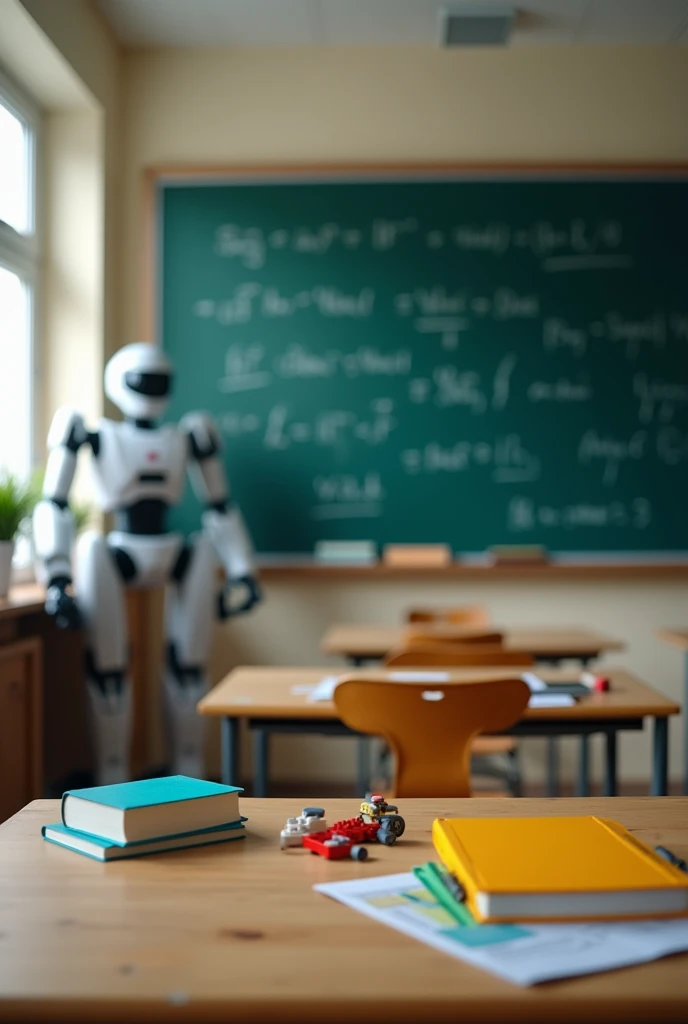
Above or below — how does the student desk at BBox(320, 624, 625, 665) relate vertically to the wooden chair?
below

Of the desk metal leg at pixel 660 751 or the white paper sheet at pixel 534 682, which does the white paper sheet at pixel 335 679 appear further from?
the desk metal leg at pixel 660 751

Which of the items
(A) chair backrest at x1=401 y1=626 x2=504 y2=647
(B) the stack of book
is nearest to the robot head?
(A) chair backrest at x1=401 y1=626 x2=504 y2=647

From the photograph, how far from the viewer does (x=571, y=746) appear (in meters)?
4.95

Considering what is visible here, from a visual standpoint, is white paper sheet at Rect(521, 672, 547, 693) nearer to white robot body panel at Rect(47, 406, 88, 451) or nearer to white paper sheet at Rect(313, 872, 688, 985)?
white paper sheet at Rect(313, 872, 688, 985)

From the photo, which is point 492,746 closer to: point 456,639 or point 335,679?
point 456,639

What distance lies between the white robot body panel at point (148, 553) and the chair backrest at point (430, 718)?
1.95 meters

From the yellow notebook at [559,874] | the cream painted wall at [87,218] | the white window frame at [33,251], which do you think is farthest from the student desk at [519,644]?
the yellow notebook at [559,874]

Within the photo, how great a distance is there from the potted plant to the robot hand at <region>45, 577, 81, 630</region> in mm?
176

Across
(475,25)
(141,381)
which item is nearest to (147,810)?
(141,381)

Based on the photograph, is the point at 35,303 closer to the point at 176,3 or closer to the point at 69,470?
the point at 69,470

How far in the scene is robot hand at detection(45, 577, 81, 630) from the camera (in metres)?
3.68

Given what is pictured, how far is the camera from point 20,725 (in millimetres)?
3477

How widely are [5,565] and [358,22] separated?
109 inches

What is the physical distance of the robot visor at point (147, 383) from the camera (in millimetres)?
4145
